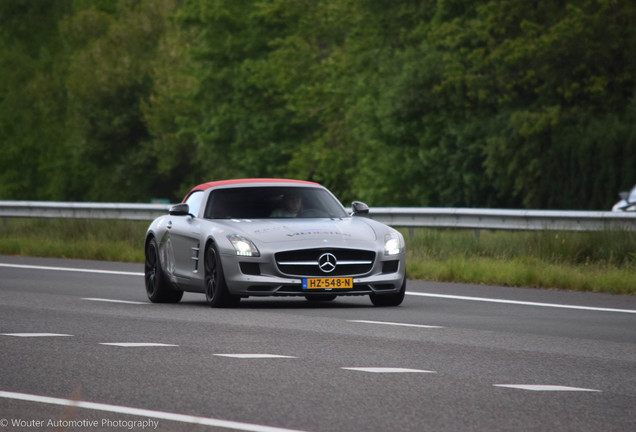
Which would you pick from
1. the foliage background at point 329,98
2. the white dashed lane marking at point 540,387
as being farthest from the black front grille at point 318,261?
the foliage background at point 329,98

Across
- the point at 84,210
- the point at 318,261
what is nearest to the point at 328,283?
the point at 318,261

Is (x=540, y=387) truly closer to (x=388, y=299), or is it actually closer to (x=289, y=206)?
(x=388, y=299)

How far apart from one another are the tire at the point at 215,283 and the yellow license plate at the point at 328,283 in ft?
2.74

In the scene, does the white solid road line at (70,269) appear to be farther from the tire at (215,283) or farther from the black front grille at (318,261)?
the black front grille at (318,261)

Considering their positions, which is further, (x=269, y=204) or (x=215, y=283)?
(x=269, y=204)

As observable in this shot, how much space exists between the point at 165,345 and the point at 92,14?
242 feet

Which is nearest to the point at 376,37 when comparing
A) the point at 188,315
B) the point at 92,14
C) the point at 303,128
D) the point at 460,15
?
the point at 460,15

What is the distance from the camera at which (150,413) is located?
8070 millimetres

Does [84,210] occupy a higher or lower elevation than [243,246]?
lower

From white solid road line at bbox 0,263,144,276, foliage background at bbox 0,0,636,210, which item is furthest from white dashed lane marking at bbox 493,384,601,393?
foliage background at bbox 0,0,636,210

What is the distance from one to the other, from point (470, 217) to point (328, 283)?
9666mm

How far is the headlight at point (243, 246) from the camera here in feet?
50.2

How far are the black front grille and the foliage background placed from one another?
106ft

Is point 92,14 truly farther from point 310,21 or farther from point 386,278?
point 386,278
